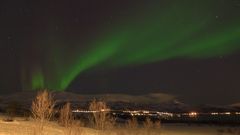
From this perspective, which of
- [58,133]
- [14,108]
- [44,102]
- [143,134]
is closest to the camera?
[44,102]

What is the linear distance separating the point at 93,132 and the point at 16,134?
9415mm

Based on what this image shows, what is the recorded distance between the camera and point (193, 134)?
57156mm

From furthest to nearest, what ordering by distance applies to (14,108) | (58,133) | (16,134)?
(14,108), (58,133), (16,134)

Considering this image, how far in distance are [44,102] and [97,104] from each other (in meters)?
5.80

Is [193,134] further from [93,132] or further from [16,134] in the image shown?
[16,134]

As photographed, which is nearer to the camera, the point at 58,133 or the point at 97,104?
the point at 97,104

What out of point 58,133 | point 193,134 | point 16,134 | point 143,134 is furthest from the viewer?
point 193,134

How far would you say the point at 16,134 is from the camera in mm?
32312

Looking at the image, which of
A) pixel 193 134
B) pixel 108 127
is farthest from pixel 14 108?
pixel 108 127

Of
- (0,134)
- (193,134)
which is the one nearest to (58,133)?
(0,134)

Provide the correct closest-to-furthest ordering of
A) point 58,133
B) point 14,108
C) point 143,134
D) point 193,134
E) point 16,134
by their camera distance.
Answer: point 16,134 < point 58,133 < point 143,134 < point 193,134 < point 14,108

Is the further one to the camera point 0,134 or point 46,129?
point 46,129

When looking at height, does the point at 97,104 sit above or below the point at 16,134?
above

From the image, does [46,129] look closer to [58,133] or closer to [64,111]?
[58,133]
